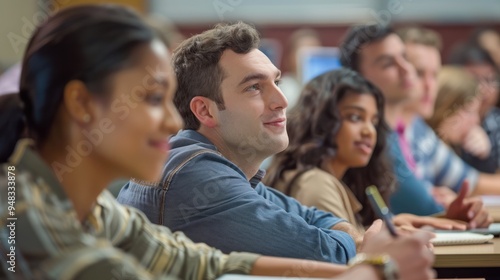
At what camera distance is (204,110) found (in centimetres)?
201

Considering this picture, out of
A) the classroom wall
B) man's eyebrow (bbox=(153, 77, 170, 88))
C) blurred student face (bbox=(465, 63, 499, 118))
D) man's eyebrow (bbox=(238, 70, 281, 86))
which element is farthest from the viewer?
the classroom wall

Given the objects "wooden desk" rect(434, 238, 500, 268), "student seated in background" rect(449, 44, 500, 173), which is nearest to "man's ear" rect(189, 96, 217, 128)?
"wooden desk" rect(434, 238, 500, 268)

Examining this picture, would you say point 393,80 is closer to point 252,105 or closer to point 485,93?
point 252,105

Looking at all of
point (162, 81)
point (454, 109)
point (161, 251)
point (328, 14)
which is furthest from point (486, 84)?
point (162, 81)

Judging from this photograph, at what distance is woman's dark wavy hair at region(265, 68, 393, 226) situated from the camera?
2.65 meters

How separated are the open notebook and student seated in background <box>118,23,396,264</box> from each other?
21 centimetres

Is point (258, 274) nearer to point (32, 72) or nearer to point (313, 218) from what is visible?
point (32, 72)

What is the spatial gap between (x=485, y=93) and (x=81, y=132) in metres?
4.62

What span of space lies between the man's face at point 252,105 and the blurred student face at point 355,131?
747mm

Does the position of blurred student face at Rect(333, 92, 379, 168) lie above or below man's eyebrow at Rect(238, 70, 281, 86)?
below

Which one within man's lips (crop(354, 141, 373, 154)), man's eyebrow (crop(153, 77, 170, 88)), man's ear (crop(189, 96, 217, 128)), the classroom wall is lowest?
man's lips (crop(354, 141, 373, 154))

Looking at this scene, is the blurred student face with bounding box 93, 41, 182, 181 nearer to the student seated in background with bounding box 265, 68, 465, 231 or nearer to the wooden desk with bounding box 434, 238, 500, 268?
the wooden desk with bounding box 434, 238, 500, 268

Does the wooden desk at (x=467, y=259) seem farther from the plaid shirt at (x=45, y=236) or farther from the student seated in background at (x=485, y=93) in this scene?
the student seated in background at (x=485, y=93)

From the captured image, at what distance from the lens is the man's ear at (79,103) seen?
3.83 feet
